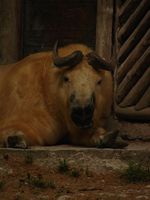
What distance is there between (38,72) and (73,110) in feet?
2.95

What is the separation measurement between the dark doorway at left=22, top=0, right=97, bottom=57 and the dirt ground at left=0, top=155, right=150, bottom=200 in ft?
12.6

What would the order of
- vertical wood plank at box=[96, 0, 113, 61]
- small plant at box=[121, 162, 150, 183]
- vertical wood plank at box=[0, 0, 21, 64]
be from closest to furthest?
small plant at box=[121, 162, 150, 183], vertical wood plank at box=[96, 0, 113, 61], vertical wood plank at box=[0, 0, 21, 64]

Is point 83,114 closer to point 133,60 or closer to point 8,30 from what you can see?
point 133,60

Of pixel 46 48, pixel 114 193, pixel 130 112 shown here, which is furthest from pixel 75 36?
pixel 114 193

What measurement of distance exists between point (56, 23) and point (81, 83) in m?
3.25

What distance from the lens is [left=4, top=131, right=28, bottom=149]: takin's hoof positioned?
334 inches

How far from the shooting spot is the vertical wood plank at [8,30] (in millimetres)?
11070

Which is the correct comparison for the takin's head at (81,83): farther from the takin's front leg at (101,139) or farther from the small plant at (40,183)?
the small plant at (40,183)

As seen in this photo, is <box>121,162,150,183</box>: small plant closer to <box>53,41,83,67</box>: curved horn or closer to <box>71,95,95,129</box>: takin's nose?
<box>71,95,95,129</box>: takin's nose

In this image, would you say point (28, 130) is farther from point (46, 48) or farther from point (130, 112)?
point (46, 48)

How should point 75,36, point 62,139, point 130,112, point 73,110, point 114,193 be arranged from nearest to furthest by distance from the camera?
point 114,193, point 73,110, point 62,139, point 130,112, point 75,36

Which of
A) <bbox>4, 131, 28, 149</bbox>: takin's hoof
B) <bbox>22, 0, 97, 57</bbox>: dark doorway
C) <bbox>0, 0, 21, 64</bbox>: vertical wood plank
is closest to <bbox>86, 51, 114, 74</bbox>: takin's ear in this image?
<bbox>4, 131, 28, 149</bbox>: takin's hoof

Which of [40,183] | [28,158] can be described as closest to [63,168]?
[28,158]

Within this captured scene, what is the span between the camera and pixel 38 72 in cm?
941
